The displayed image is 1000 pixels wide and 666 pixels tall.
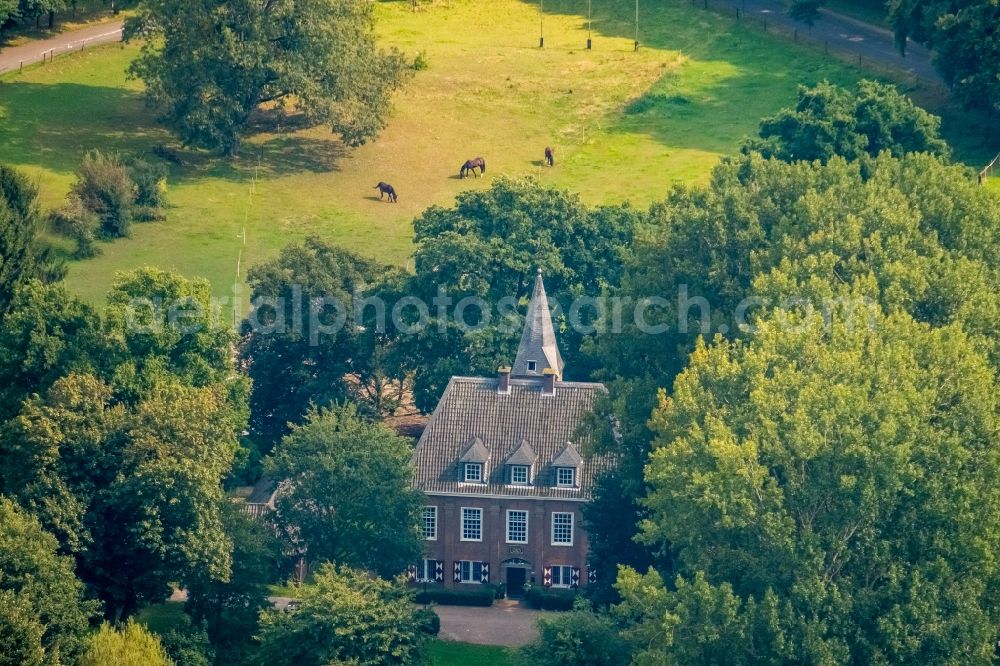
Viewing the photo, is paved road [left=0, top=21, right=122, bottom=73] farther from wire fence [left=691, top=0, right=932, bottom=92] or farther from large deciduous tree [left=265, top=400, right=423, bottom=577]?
large deciduous tree [left=265, top=400, right=423, bottom=577]

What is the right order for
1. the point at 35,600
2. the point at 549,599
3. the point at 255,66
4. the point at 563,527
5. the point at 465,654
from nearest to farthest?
the point at 35,600
the point at 465,654
the point at 549,599
the point at 563,527
the point at 255,66

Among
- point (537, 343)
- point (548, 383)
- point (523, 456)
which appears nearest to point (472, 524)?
point (523, 456)

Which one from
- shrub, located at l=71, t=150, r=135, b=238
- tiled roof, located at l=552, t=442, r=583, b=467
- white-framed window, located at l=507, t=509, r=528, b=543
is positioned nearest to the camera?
tiled roof, located at l=552, t=442, r=583, b=467

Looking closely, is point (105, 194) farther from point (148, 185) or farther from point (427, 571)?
point (427, 571)

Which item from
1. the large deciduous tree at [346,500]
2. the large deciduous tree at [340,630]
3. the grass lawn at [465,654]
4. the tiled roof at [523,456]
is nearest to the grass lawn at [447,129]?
the tiled roof at [523,456]

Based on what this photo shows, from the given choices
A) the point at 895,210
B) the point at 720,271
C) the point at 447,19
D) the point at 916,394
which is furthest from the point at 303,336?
the point at 447,19

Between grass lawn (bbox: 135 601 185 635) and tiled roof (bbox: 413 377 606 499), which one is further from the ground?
tiled roof (bbox: 413 377 606 499)

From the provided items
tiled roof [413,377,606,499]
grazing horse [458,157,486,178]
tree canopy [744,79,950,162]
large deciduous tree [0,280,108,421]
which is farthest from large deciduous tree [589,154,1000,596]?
grazing horse [458,157,486,178]

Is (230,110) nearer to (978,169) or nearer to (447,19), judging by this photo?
(447,19)
